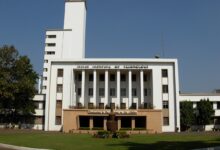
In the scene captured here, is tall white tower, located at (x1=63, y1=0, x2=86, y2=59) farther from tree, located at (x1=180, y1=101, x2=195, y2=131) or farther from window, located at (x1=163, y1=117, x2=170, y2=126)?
tree, located at (x1=180, y1=101, x2=195, y2=131)

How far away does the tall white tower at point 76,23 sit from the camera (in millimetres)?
80875

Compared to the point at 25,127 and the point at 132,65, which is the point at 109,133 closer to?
the point at 132,65

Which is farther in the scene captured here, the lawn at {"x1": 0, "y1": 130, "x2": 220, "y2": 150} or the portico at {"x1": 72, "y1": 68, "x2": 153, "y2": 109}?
the portico at {"x1": 72, "y1": 68, "x2": 153, "y2": 109}

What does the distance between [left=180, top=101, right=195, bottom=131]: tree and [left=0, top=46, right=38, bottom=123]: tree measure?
87.8ft

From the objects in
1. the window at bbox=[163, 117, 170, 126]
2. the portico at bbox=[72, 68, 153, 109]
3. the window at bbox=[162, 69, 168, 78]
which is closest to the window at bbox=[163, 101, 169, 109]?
the window at bbox=[163, 117, 170, 126]

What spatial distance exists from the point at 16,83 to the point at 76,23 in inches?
1103

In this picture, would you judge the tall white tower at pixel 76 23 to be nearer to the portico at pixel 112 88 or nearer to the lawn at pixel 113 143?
the portico at pixel 112 88

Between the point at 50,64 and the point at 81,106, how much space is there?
939 centimetres

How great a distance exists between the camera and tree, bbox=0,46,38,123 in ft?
190

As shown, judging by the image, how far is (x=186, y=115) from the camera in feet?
205

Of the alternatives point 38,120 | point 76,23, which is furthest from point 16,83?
point 76,23

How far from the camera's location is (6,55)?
60.4 m

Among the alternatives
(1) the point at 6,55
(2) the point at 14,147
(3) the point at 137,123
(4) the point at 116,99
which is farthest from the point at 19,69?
(2) the point at 14,147

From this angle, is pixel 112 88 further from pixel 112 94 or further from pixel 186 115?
pixel 186 115
